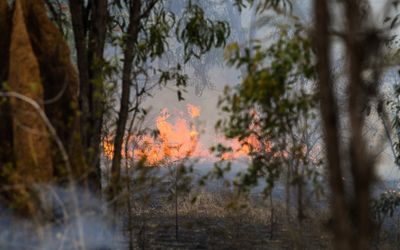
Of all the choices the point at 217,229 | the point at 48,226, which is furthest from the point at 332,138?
→ the point at 217,229

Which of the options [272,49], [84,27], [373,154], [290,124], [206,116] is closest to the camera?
[373,154]

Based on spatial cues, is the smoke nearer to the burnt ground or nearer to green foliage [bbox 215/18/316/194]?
green foliage [bbox 215/18/316/194]

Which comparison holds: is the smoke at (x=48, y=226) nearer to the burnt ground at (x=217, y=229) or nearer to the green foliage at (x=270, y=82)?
the green foliage at (x=270, y=82)

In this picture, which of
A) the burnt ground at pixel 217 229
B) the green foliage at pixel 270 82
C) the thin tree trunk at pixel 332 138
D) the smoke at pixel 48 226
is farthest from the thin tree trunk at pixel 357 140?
the burnt ground at pixel 217 229

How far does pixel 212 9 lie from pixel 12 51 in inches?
1815

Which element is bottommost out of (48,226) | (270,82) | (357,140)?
(48,226)

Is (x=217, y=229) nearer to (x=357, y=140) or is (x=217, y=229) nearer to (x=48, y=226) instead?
(x=48, y=226)

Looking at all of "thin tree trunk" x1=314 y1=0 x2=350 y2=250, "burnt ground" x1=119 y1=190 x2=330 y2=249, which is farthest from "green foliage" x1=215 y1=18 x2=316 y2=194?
"burnt ground" x1=119 y1=190 x2=330 y2=249

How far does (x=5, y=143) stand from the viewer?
21.4 feet

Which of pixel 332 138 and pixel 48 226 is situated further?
pixel 48 226

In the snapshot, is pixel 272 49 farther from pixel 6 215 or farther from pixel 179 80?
pixel 179 80

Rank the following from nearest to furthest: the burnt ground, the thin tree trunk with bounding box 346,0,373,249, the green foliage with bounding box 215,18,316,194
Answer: the thin tree trunk with bounding box 346,0,373,249 → the green foliage with bounding box 215,18,316,194 → the burnt ground

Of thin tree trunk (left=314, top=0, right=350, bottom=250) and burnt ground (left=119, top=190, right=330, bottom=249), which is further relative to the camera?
burnt ground (left=119, top=190, right=330, bottom=249)

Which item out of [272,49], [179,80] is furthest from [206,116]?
[272,49]
